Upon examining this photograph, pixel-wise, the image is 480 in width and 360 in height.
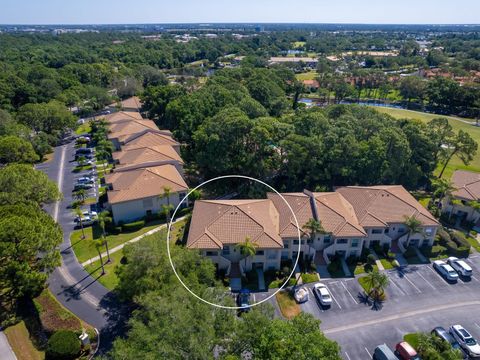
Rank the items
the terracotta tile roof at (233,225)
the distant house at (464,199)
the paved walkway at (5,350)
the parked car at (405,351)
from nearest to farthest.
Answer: the parked car at (405,351)
the paved walkway at (5,350)
the terracotta tile roof at (233,225)
the distant house at (464,199)

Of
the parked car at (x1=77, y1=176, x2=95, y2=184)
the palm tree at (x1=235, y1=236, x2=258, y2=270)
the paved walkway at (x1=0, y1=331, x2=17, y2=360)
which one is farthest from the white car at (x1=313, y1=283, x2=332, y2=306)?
the parked car at (x1=77, y1=176, x2=95, y2=184)

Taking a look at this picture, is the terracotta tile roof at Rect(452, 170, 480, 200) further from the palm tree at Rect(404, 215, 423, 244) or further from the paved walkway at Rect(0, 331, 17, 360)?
the paved walkway at Rect(0, 331, 17, 360)

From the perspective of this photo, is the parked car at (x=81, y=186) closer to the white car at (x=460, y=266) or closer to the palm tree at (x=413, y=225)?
the palm tree at (x=413, y=225)

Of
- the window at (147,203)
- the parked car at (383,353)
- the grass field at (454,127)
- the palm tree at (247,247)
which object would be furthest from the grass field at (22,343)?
the grass field at (454,127)

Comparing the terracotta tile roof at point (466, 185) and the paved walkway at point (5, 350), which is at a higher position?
the terracotta tile roof at point (466, 185)

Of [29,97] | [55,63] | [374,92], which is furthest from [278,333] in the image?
[55,63]
